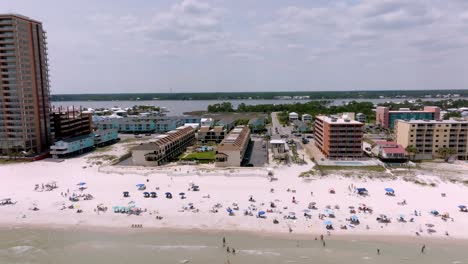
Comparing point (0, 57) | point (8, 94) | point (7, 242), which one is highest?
point (0, 57)

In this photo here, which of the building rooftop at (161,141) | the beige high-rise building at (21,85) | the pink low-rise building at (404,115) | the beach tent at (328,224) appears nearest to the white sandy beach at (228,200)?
the beach tent at (328,224)

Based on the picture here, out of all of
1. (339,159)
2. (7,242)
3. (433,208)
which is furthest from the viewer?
(339,159)

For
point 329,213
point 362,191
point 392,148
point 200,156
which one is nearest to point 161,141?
point 200,156

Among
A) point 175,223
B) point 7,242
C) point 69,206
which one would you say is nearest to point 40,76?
point 69,206

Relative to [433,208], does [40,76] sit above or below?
above

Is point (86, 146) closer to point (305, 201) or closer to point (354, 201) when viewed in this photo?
point (305, 201)

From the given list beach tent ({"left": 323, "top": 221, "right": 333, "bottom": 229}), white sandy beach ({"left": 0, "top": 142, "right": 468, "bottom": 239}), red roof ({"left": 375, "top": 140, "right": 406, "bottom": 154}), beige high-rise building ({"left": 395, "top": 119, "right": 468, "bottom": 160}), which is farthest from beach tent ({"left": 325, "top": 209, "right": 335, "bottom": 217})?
beige high-rise building ({"left": 395, "top": 119, "right": 468, "bottom": 160})

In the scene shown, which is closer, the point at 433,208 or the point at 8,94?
the point at 433,208

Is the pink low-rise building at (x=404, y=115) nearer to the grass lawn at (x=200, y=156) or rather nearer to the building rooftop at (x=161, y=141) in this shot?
the grass lawn at (x=200, y=156)

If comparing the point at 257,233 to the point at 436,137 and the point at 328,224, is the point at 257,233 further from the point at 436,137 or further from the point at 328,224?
the point at 436,137
